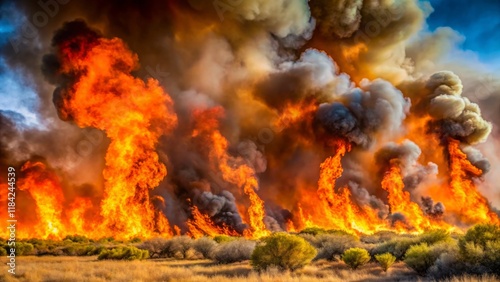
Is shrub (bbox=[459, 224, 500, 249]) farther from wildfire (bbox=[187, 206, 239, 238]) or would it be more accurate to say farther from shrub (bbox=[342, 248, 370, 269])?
wildfire (bbox=[187, 206, 239, 238])

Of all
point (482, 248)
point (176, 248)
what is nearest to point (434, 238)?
point (482, 248)

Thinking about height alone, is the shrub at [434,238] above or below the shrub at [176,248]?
below

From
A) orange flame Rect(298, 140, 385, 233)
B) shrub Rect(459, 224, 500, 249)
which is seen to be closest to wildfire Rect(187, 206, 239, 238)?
orange flame Rect(298, 140, 385, 233)

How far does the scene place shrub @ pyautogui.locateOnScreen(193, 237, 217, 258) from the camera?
28.5 metres

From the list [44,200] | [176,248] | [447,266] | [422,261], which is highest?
[44,200]

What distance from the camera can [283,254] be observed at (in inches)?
729

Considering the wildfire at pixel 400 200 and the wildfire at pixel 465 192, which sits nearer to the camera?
the wildfire at pixel 400 200

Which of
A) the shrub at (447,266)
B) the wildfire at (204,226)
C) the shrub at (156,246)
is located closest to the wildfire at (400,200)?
the wildfire at (204,226)

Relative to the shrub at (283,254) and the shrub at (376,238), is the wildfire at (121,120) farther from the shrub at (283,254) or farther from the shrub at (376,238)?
the shrub at (283,254)

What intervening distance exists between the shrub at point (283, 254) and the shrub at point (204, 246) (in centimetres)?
997

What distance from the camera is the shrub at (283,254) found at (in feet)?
60.2

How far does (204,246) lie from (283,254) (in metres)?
12.3

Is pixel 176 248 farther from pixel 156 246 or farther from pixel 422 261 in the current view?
pixel 422 261

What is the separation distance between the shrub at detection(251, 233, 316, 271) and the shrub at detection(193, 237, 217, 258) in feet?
32.7
